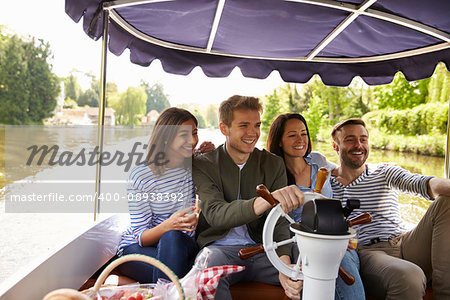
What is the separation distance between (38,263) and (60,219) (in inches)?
566

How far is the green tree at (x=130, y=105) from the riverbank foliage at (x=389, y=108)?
6.38 meters

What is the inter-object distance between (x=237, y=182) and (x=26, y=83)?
54.7 ft

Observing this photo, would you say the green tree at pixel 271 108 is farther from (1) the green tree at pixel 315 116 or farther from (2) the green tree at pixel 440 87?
(2) the green tree at pixel 440 87

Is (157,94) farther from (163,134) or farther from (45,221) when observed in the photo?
(163,134)

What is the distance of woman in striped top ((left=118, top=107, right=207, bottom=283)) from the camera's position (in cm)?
206

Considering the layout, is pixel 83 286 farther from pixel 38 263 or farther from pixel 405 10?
pixel 405 10

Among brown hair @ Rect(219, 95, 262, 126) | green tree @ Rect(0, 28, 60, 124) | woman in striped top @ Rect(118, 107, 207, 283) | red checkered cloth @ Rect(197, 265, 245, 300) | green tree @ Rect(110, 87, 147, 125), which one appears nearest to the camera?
red checkered cloth @ Rect(197, 265, 245, 300)

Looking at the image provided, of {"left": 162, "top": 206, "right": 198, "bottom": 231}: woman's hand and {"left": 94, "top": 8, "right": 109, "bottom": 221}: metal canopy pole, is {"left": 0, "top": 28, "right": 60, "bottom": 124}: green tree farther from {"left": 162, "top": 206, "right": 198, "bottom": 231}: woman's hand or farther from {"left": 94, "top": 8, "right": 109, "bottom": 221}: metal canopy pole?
{"left": 162, "top": 206, "right": 198, "bottom": 231}: woman's hand

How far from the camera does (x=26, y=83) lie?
16.2 metres

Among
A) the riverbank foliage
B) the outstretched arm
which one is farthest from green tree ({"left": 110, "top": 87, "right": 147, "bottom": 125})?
Answer: the outstretched arm

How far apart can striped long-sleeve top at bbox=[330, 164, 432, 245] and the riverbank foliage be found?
9.48 meters

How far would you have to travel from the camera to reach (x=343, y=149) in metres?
2.53

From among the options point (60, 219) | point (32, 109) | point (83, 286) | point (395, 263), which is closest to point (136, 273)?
point (83, 286)
